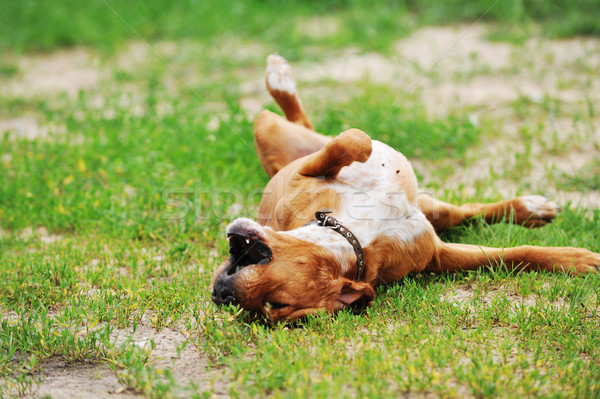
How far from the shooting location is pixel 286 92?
5.27 meters

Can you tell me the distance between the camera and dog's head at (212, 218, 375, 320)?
299 centimetres

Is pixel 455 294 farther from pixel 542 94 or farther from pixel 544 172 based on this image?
pixel 542 94

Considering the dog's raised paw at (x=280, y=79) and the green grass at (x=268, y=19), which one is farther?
the green grass at (x=268, y=19)

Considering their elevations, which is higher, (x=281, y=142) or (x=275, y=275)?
(x=281, y=142)

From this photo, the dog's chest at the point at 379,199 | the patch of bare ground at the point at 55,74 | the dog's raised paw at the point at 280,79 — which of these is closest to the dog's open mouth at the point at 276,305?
the dog's chest at the point at 379,199

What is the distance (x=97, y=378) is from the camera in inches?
114

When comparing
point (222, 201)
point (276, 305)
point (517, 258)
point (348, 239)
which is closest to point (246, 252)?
point (276, 305)

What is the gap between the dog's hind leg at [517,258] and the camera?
3721 millimetres

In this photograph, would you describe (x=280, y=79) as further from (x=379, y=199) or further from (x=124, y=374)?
(x=124, y=374)

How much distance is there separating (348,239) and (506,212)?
5.38 ft

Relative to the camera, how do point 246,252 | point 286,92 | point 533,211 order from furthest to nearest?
point 286,92
point 533,211
point 246,252

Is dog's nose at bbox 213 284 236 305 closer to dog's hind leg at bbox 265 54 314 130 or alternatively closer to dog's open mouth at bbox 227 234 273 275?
dog's open mouth at bbox 227 234 273 275

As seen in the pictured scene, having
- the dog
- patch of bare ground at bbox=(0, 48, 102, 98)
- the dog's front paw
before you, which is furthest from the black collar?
patch of bare ground at bbox=(0, 48, 102, 98)

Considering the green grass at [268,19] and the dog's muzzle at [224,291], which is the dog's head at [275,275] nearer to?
the dog's muzzle at [224,291]
